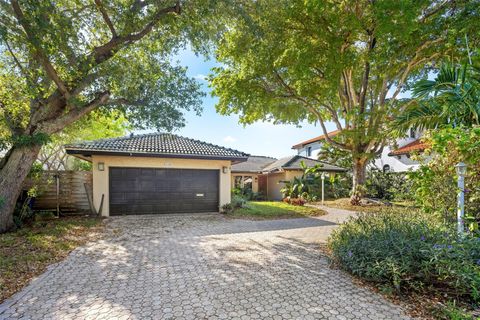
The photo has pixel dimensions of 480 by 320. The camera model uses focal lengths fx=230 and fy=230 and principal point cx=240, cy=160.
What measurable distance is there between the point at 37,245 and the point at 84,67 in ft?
17.6

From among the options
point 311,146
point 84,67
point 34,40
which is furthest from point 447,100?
point 311,146

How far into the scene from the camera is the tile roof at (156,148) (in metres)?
10.3

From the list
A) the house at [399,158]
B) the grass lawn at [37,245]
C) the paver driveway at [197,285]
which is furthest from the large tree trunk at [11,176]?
the house at [399,158]

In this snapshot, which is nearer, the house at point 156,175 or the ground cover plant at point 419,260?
the ground cover plant at point 419,260

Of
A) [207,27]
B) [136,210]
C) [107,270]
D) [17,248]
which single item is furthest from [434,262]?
[136,210]

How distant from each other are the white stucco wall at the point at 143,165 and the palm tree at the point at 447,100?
8.27 m

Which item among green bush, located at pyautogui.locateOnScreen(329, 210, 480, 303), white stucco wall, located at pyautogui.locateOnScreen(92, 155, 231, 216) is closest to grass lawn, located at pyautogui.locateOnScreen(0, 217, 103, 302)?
white stucco wall, located at pyautogui.locateOnScreen(92, 155, 231, 216)

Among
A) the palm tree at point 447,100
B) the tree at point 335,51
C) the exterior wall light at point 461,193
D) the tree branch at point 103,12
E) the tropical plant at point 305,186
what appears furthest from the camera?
the tropical plant at point 305,186

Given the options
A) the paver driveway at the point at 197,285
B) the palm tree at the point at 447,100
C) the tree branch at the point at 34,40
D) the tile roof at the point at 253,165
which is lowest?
the paver driveway at the point at 197,285

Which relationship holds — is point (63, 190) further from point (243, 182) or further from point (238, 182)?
point (243, 182)

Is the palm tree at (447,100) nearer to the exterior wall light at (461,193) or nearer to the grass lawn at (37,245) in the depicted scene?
the exterior wall light at (461,193)

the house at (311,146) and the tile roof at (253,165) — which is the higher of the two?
the house at (311,146)

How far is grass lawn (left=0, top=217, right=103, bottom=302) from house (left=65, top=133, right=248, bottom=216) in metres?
1.64

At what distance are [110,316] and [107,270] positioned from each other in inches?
71.5
